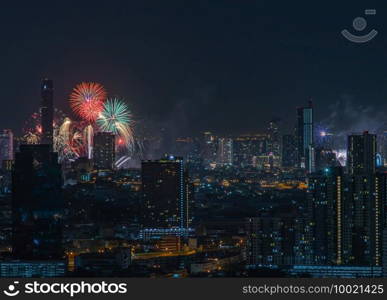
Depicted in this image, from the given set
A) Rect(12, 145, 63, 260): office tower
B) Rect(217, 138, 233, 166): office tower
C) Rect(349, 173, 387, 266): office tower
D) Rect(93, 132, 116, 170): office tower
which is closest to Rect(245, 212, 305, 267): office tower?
Rect(349, 173, 387, 266): office tower

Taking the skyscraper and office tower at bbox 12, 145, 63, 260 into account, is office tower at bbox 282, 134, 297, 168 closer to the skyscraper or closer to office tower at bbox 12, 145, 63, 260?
the skyscraper

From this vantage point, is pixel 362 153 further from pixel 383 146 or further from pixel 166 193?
pixel 166 193

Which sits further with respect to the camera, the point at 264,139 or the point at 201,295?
the point at 264,139

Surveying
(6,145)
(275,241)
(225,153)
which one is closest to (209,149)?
(225,153)

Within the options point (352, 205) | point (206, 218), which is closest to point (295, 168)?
point (206, 218)

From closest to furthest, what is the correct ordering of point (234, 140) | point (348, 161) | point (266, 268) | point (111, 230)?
1. point (266, 268)
2. point (348, 161)
3. point (111, 230)
4. point (234, 140)

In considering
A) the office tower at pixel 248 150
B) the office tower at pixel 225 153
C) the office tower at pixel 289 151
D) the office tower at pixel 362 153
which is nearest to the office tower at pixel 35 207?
the office tower at pixel 362 153

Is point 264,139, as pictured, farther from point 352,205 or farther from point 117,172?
point 352,205

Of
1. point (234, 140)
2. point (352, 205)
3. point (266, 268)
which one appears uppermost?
point (234, 140)
